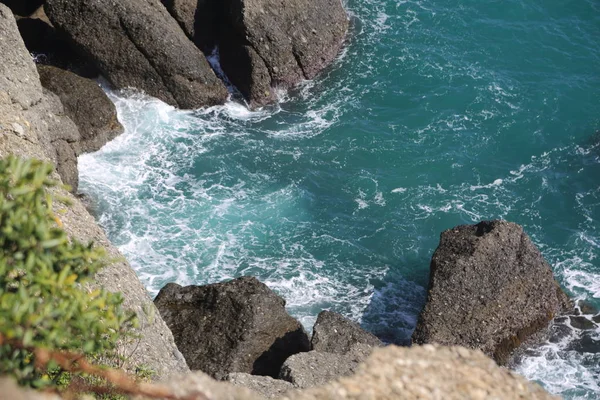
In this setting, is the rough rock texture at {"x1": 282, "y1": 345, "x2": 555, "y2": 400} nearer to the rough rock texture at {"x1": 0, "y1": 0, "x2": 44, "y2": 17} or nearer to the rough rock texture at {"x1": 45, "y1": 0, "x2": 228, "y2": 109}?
the rough rock texture at {"x1": 45, "y1": 0, "x2": 228, "y2": 109}

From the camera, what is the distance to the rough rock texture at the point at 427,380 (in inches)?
413

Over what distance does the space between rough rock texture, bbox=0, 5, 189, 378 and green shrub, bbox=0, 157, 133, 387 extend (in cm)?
128

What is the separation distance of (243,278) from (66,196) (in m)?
5.86

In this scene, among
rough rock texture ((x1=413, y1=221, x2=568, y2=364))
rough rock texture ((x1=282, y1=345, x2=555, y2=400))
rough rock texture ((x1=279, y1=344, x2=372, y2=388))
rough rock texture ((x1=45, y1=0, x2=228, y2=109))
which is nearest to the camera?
rough rock texture ((x1=282, y1=345, x2=555, y2=400))

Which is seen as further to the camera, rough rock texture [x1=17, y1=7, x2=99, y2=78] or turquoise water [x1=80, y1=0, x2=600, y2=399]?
rough rock texture [x1=17, y1=7, x2=99, y2=78]

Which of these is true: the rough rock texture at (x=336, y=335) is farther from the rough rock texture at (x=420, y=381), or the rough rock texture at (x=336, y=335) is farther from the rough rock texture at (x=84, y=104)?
the rough rock texture at (x=84, y=104)

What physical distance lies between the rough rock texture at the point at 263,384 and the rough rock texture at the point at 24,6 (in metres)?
23.2

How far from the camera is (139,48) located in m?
31.5

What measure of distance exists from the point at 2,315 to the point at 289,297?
16825 mm

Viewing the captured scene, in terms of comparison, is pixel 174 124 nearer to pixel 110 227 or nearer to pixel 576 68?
pixel 110 227

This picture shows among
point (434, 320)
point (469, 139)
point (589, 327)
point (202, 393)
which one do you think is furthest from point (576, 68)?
point (202, 393)

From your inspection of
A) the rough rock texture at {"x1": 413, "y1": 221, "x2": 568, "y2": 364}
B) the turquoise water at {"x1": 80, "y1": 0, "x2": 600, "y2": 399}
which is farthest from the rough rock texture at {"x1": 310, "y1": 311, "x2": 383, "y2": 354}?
the turquoise water at {"x1": 80, "y1": 0, "x2": 600, "y2": 399}

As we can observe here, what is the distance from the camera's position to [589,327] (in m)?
24.9

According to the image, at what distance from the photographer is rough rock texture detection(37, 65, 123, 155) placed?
29.0m
